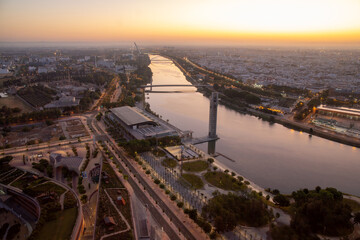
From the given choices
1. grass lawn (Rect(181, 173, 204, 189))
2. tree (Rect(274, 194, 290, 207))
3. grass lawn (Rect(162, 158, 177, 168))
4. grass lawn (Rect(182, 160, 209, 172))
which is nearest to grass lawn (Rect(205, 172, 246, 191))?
grass lawn (Rect(181, 173, 204, 189))

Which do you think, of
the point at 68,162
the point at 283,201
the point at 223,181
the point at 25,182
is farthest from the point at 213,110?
the point at 25,182

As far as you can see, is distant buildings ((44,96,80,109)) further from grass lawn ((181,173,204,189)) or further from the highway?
grass lawn ((181,173,204,189))

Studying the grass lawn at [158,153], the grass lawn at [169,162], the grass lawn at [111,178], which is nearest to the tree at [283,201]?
the grass lawn at [169,162]

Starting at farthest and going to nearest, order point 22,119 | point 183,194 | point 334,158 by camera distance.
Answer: point 22,119
point 334,158
point 183,194

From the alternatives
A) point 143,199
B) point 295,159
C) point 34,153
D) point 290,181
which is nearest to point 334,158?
point 295,159

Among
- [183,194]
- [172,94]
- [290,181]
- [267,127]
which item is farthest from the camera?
[172,94]

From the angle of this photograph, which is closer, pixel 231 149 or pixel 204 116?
pixel 231 149

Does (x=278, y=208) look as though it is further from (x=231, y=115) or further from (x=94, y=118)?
(x=94, y=118)

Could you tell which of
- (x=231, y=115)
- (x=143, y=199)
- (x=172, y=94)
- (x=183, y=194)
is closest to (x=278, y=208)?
(x=183, y=194)
